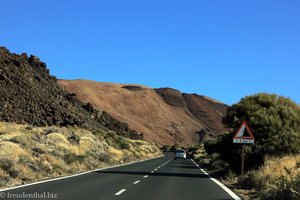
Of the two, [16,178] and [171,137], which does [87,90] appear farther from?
[16,178]

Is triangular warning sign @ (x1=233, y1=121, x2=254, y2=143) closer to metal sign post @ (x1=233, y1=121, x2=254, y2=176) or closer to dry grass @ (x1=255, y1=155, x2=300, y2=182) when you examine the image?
metal sign post @ (x1=233, y1=121, x2=254, y2=176)

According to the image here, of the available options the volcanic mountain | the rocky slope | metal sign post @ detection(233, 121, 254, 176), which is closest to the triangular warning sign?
metal sign post @ detection(233, 121, 254, 176)

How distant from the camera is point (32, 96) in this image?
59.4m

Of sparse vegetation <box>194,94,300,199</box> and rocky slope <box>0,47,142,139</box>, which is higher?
rocky slope <box>0,47,142,139</box>

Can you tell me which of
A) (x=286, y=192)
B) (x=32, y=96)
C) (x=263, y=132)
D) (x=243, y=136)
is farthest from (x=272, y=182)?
(x=32, y=96)

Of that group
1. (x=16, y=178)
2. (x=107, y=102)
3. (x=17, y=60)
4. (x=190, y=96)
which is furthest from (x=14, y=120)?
(x=190, y=96)

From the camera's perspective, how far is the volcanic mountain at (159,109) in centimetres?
13950

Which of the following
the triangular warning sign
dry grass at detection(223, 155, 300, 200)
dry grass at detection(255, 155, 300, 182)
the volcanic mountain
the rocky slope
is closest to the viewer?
dry grass at detection(223, 155, 300, 200)

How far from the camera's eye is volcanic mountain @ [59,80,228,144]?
458 ft

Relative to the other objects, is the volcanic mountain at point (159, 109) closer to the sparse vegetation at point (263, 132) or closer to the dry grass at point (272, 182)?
the sparse vegetation at point (263, 132)

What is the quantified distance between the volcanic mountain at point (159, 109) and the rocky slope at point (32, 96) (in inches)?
2190

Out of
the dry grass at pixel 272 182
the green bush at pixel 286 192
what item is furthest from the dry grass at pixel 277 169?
the green bush at pixel 286 192

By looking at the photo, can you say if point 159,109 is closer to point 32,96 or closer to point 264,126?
point 32,96

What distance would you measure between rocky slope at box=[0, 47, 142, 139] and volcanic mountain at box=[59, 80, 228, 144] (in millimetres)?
55632
